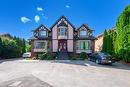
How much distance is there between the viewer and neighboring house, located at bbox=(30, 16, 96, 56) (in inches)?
2115

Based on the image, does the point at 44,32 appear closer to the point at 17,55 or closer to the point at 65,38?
the point at 65,38

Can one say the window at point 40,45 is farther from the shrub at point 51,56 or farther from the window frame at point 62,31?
the window frame at point 62,31

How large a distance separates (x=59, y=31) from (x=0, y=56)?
12151 mm

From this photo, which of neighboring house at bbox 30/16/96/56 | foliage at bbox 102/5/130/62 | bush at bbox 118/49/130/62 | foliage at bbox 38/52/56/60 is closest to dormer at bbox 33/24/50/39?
neighboring house at bbox 30/16/96/56

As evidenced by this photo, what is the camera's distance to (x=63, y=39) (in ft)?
176

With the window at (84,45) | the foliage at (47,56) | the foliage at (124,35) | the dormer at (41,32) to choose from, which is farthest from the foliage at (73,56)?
the foliage at (124,35)

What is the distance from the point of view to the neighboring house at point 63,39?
5372 cm

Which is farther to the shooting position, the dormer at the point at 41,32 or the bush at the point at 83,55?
the dormer at the point at 41,32

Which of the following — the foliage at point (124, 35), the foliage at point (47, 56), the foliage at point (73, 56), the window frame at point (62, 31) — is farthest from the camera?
the window frame at point (62, 31)

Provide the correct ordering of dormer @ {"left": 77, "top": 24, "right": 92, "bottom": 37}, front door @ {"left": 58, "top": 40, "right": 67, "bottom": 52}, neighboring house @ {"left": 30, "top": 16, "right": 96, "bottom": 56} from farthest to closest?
1. dormer @ {"left": 77, "top": 24, "right": 92, "bottom": 37}
2. front door @ {"left": 58, "top": 40, "right": 67, "bottom": 52}
3. neighboring house @ {"left": 30, "top": 16, "right": 96, "bottom": 56}

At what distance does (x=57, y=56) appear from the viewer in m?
51.2

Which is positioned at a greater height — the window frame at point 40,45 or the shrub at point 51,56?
the window frame at point 40,45

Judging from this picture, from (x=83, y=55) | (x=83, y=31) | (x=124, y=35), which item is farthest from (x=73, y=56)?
(x=124, y=35)

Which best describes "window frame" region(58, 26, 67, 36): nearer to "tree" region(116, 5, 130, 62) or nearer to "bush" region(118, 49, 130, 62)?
"tree" region(116, 5, 130, 62)
